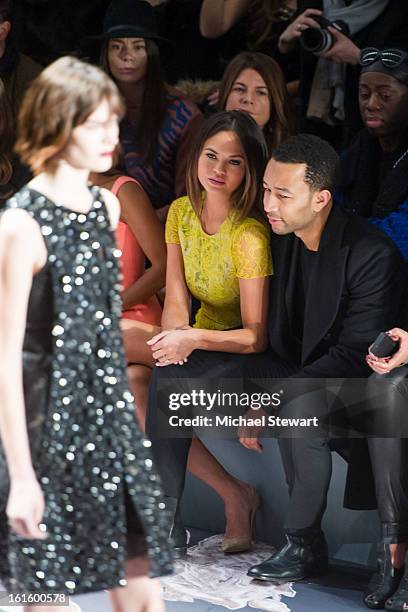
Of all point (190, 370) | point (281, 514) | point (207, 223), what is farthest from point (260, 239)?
point (281, 514)

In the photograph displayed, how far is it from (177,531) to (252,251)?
0.73 m

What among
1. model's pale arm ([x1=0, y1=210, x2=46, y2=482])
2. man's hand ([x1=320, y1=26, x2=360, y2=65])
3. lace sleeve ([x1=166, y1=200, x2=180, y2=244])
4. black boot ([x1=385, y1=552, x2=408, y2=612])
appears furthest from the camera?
man's hand ([x1=320, y1=26, x2=360, y2=65])

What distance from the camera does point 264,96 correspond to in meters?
3.55

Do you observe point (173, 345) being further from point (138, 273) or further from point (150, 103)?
point (150, 103)

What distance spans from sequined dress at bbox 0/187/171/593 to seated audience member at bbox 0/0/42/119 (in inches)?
46.9

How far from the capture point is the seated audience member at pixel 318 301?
305 centimetres

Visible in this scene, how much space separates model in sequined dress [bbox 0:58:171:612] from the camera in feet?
6.97

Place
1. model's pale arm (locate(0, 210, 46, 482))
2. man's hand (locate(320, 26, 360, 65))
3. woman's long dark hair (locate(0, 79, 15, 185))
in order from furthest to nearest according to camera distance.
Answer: man's hand (locate(320, 26, 360, 65)) < woman's long dark hair (locate(0, 79, 15, 185)) < model's pale arm (locate(0, 210, 46, 482))

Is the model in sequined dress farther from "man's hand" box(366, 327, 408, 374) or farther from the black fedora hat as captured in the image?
the black fedora hat

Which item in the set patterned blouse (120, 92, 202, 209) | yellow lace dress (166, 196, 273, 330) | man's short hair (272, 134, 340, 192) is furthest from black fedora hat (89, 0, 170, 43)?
man's short hair (272, 134, 340, 192)

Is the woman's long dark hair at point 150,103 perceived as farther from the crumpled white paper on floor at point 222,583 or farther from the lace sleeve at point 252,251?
the crumpled white paper on floor at point 222,583

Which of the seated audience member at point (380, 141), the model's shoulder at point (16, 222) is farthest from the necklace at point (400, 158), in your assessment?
the model's shoulder at point (16, 222)

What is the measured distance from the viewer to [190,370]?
10.4ft

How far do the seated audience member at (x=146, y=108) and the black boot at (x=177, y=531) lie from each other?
888 millimetres
